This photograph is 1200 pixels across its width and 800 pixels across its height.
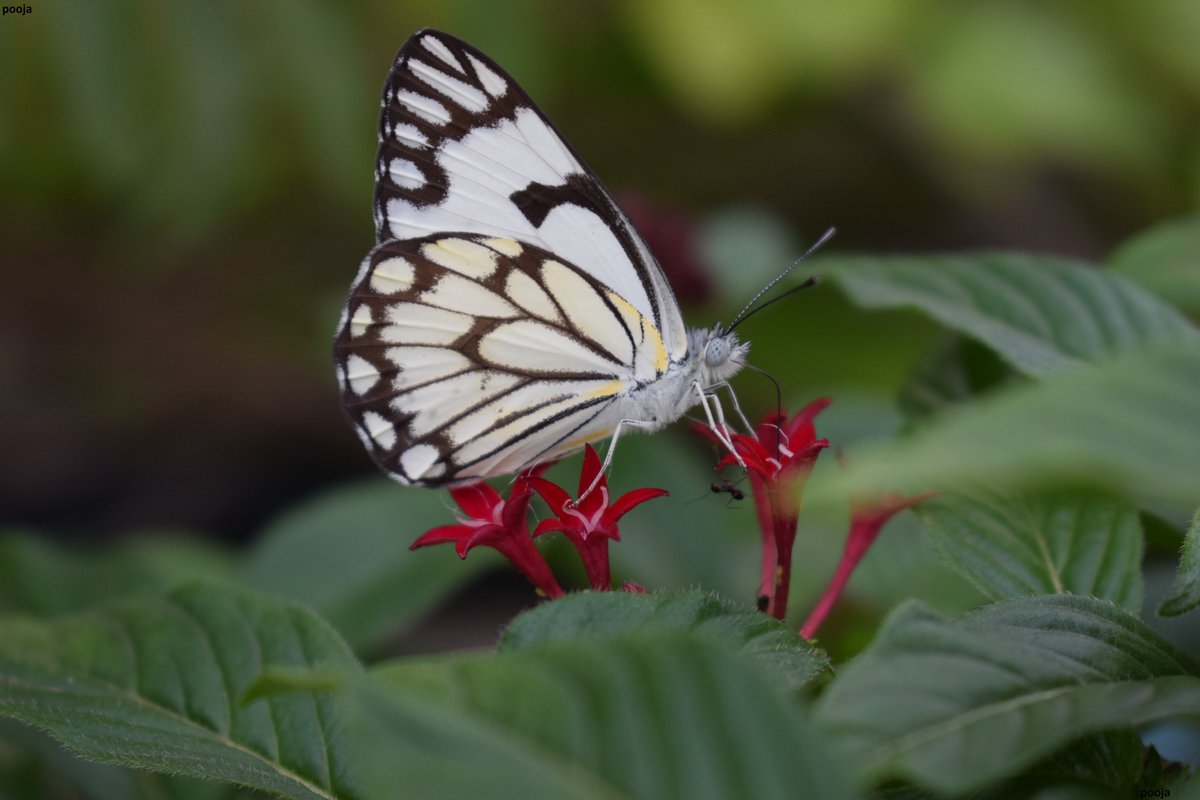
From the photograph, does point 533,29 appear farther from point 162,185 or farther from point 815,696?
point 815,696

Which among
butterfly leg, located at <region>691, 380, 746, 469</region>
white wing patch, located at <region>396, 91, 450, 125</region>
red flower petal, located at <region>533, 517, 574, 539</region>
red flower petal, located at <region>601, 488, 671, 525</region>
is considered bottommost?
butterfly leg, located at <region>691, 380, 746, 469</region>

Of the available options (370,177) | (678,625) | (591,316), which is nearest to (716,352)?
(591,316)

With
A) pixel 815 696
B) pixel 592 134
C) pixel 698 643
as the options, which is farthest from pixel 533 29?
pixel 698 643

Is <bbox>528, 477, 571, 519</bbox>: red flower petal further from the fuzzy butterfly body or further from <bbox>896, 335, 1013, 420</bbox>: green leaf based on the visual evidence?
<bbox>896, 335, 1013, 420</bbox>: green leaf

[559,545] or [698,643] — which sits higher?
[698,643]

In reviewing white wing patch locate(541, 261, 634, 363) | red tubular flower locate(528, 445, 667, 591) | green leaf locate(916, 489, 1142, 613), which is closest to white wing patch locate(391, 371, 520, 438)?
white wing patch locate(541, 261, 634, 363)

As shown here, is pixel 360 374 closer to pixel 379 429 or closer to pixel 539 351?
pixel 379 429
